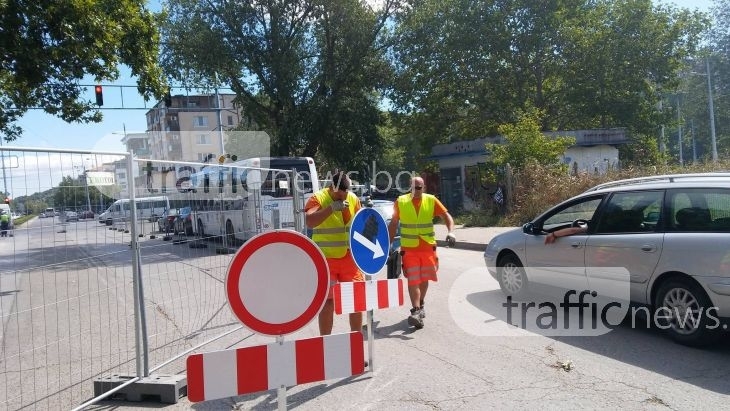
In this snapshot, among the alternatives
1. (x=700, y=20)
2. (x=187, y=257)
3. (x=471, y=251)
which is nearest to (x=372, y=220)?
(x=187, y=257)

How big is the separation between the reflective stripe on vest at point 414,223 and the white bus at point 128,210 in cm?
270

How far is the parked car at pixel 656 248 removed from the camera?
5.38 m

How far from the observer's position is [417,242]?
663 centimetres

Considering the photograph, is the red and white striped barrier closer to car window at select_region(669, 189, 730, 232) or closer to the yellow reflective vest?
the yellow reflective vest

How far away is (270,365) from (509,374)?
8.79ft

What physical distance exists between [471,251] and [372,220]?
1013 centimetres

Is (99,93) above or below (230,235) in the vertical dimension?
above

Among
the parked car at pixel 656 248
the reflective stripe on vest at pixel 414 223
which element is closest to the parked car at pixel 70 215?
the reflective stripe on vest at pixel 414 223

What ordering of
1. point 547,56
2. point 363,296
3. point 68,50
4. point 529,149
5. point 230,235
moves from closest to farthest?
point 363,296 < point 230,235 < point 68,50 < point 529,149 < point 547,56

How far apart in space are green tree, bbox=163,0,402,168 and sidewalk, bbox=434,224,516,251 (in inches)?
326

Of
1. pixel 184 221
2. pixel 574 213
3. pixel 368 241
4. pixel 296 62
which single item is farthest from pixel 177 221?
pixel 296 62

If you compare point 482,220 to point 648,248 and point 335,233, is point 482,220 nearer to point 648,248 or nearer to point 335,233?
point 648,248

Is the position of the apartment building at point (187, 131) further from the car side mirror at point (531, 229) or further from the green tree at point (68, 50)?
the car side mirror at point (531, 229)

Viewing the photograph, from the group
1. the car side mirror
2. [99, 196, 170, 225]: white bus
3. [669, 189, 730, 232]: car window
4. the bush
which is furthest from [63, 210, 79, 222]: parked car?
the bush
